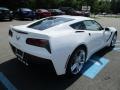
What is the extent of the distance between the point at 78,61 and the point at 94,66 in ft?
3.11

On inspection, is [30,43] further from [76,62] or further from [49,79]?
Result: [76,62]

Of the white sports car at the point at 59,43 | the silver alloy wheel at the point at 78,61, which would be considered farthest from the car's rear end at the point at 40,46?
the silver alloy wheel at the point at 78,61

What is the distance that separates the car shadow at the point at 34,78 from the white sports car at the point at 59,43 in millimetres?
239


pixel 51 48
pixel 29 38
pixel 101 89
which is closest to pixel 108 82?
pixel 101 89

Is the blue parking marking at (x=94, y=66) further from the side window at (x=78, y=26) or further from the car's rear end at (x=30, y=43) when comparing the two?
the car's rear end at (x=30, y=43)

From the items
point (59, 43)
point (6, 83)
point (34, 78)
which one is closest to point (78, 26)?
point (59, 43)

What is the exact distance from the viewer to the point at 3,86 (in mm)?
4148

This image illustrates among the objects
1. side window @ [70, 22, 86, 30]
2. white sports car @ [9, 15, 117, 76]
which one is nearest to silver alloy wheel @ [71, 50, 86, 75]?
white sports car @ [9, 15, 117, 76]

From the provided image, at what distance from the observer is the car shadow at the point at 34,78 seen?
4227 millimetres

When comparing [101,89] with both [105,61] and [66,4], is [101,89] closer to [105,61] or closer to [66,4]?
[105,61]

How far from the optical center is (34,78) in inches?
182

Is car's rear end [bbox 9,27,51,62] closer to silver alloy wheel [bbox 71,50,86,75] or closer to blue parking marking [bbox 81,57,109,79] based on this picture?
silver alloy wheel [bbox 71,50,86,75]

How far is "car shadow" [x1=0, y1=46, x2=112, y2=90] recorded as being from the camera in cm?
423

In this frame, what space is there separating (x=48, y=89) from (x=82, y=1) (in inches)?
1730
